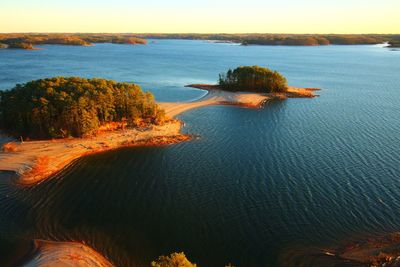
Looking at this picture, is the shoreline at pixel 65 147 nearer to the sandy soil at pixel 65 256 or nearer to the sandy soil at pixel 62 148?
the sandy soil at pixel 62 148

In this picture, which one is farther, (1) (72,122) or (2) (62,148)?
(1) (72,122)

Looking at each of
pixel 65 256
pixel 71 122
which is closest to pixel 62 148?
pixel 71 122

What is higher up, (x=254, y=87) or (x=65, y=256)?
(x=254, y=87)

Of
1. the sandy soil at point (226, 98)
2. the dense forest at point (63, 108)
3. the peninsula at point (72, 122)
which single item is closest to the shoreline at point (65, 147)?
the peninsula at point (72, 122)

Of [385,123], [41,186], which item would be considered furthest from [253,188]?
[385,123]

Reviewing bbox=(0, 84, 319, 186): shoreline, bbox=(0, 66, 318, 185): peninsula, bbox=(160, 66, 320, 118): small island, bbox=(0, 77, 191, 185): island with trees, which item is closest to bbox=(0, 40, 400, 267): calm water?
bbox=(0, 84, 319, 186): shoreline

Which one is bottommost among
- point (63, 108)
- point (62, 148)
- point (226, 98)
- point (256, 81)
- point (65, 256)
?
point (65, 256)

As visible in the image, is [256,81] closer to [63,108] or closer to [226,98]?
[226,98]
